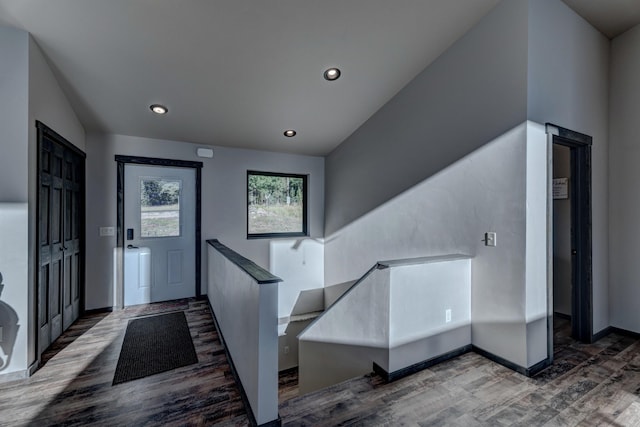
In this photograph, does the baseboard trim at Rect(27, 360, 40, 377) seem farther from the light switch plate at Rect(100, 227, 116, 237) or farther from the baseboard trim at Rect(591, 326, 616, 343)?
the baseboard trim at Rect(591, 326, 616, 343)

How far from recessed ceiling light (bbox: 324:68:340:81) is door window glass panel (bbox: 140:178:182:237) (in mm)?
2640

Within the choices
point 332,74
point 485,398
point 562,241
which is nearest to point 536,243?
point 485,398

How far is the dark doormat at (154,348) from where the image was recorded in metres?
2.50

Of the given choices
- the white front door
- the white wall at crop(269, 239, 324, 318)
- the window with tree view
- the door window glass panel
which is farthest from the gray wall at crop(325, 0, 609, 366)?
the door window glass panel

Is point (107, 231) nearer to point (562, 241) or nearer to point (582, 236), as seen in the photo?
point (582, 236)

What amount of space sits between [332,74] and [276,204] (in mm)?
2615

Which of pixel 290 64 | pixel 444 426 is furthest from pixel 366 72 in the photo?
pixel 444 426

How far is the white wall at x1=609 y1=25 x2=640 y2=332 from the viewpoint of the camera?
3.15 m

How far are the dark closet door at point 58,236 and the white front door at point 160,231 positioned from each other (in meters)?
0.54

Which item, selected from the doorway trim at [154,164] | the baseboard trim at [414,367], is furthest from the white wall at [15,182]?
the baseboard trim at [414,367]

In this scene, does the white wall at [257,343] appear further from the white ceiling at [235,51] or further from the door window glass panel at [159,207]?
the door window glass panel at [159,207]

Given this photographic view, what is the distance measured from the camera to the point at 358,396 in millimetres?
2209

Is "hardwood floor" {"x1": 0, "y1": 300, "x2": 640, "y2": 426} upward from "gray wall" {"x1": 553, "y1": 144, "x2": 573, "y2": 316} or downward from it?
downward

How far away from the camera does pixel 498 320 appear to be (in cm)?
268
